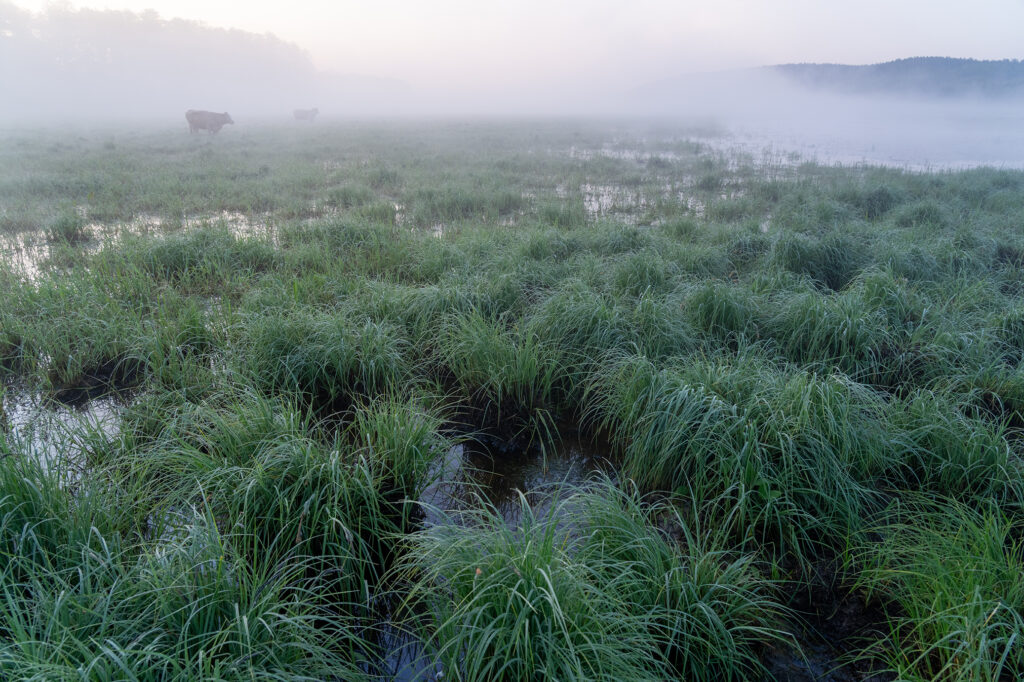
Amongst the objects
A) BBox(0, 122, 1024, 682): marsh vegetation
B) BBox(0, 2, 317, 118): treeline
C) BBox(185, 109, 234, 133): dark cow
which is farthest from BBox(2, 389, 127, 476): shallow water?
BBox(0, 2, 317, 118): treeline

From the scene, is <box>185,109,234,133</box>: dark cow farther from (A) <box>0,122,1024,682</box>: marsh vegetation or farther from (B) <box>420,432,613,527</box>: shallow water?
(B) <box>420,432,613,527</box>: shallow water

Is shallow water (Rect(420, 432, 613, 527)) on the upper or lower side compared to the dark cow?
lower

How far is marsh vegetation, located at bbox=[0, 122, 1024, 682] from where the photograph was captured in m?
1.95

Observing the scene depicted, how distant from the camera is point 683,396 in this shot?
317 cm

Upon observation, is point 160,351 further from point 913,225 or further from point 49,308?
point 913,225

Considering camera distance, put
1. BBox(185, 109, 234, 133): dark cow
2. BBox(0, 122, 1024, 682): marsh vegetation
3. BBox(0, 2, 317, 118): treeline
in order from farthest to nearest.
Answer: BBox(0, 2, 317, 118): treeline → BBox(185, 109, 234, 133): dark cow → BBox(0, 122, 1024, 682): marsh vegetation

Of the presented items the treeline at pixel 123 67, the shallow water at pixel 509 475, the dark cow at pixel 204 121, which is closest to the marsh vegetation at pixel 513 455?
the shallow water at pixel 509 475

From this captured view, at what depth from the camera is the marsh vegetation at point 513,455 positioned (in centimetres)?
195

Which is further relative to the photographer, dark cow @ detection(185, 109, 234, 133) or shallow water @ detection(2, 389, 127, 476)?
dark cow @ detection(185, 109, 234, 133)

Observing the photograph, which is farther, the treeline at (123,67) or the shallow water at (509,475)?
the treeline at (123,67)

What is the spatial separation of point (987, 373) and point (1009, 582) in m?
2.54

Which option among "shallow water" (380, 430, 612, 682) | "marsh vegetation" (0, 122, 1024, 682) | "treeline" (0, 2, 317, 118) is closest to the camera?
"marsh vegetation" (0, 122, 1024, 682)

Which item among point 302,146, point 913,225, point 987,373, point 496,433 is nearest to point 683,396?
point 496,433

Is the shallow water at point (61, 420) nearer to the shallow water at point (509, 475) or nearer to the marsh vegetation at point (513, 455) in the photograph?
the marsh vegetation at point (513, 455)
